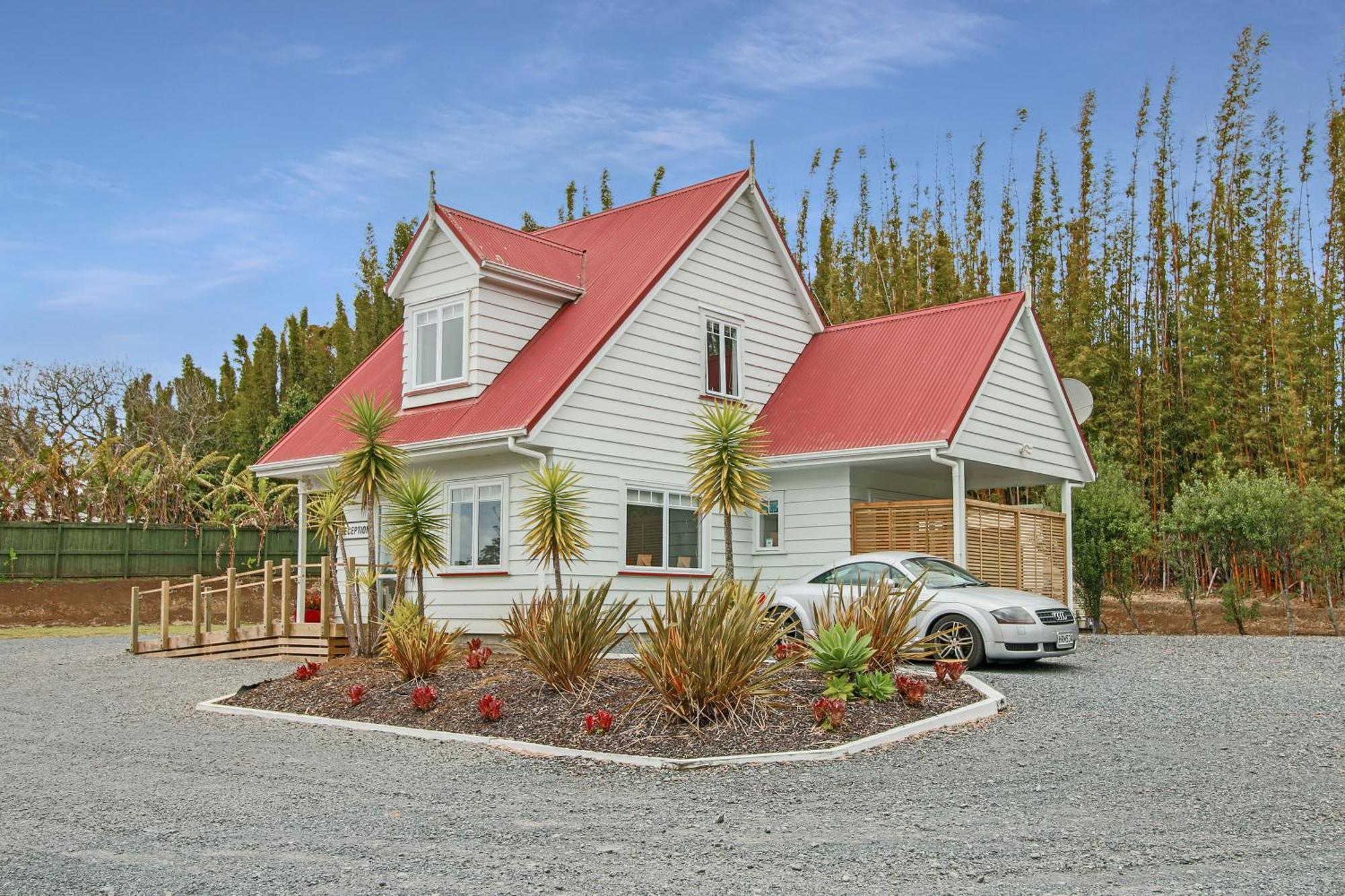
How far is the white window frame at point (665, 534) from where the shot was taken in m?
18.5

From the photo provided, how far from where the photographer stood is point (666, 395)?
1964 cm

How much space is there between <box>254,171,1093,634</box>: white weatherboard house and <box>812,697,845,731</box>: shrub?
751 cm

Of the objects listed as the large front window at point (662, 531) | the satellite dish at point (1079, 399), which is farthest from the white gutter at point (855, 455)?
the satellite dish at point (1079, 399)

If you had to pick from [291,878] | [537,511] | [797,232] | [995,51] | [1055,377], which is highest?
[797,232]

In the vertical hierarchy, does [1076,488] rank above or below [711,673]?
above

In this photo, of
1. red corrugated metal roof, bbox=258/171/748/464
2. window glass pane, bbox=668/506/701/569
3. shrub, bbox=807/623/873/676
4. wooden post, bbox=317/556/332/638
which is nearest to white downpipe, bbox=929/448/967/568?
window glass pane, bbox=668/506/701/569

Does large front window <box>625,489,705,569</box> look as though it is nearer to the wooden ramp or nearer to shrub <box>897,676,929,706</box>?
the wooden ramp

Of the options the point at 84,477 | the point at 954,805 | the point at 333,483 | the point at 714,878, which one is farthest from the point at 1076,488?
the point at 84,477

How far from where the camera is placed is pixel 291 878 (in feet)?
20.6

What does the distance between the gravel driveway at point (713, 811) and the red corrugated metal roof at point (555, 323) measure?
6.84m

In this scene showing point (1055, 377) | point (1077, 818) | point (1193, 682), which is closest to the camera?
point (1077, 818)

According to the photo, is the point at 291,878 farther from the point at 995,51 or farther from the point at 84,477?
the point at 84,477

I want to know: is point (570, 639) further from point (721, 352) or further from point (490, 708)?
point (721, 352)

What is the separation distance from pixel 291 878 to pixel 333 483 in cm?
976
